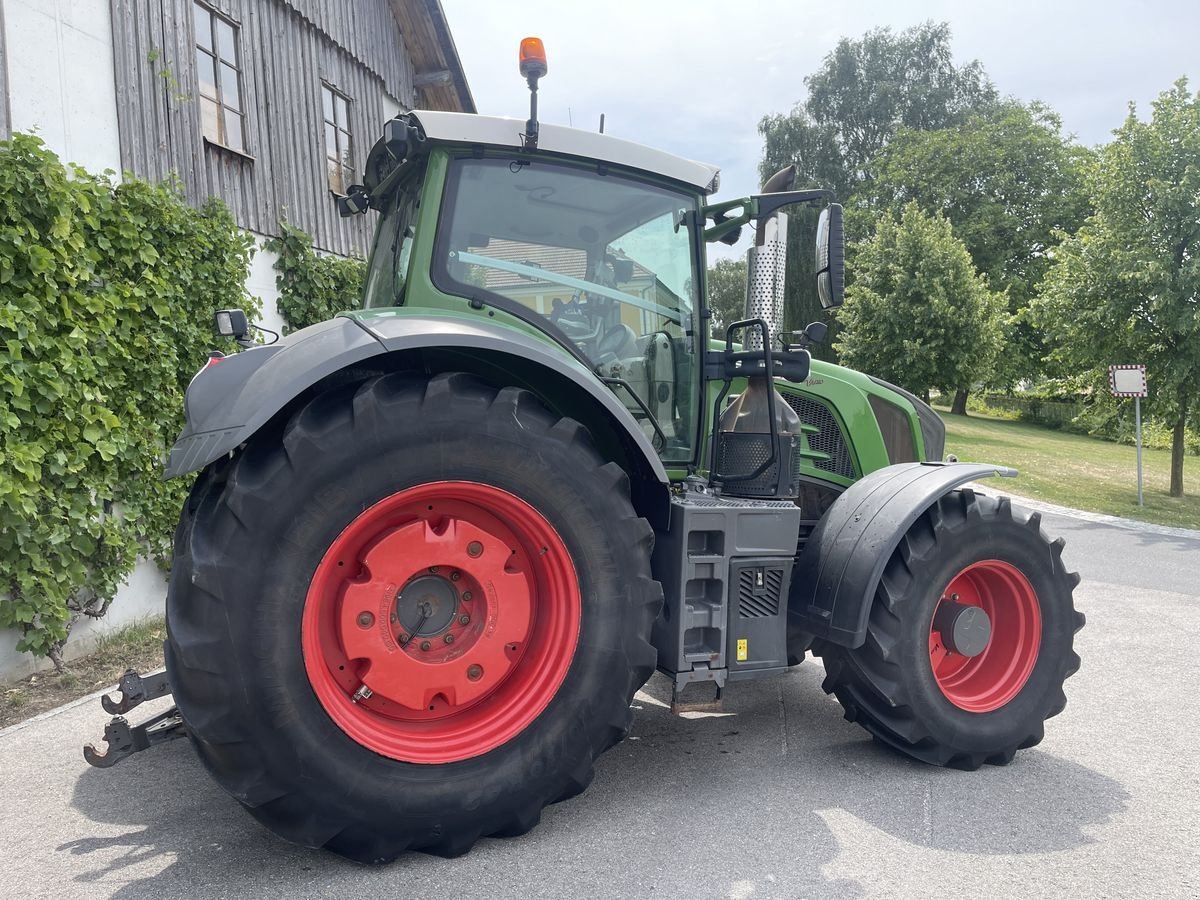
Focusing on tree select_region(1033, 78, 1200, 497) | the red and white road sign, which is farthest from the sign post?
tree select_region(1033, 78, 1200, 497)

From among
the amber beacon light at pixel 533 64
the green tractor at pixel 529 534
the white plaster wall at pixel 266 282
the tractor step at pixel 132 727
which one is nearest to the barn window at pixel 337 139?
the white plaster wall at pixel 266 282

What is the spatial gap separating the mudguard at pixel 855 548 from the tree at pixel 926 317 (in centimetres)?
2159

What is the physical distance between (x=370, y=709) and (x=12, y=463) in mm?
2690

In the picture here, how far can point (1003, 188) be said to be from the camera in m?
35.4

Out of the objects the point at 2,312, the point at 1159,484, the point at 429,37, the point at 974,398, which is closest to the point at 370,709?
the point at 2,312

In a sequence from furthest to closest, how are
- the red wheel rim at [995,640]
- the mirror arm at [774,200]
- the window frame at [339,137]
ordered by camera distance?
the window frame at [339,137], the red wheel rim at [995,640], the mirror arm at [774,200]

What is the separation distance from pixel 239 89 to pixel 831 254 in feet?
21.2

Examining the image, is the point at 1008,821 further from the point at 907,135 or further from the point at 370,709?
the point at 907,135

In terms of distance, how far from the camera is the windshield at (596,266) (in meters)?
3.20

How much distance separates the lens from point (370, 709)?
2.72 meters

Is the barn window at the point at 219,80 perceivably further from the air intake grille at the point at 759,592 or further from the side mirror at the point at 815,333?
the air intake grille at the point at 759,592

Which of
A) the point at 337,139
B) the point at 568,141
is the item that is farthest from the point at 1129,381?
the point at 568,141

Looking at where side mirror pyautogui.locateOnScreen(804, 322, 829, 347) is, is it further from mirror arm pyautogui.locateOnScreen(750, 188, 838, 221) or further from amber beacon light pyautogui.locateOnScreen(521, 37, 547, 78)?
amber beacon light pyautogui.locateOnScreen(521, 37, 547, 78)

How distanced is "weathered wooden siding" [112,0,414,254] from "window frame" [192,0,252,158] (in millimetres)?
42
